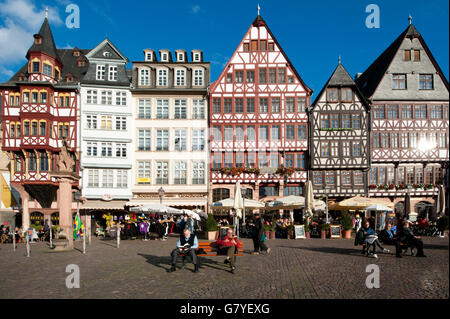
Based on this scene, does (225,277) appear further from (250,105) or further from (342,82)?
(342,82)

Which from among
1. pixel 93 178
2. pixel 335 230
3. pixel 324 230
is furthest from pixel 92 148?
pixel 335 230

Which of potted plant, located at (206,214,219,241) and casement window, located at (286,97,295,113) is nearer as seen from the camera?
potted plant, located at (206,214,219,241)

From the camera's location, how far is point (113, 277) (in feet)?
31.5

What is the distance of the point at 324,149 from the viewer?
32.2 metres

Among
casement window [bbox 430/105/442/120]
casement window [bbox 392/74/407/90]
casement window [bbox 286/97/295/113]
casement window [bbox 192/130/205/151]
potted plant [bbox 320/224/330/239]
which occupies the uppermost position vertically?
casement window [bbox 392/74/407/90]

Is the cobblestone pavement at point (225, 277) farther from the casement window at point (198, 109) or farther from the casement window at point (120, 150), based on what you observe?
the casement window at point (198, 109)

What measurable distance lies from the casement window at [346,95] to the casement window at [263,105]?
6754 millimetres

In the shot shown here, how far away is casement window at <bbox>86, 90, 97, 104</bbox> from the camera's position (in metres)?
32.2

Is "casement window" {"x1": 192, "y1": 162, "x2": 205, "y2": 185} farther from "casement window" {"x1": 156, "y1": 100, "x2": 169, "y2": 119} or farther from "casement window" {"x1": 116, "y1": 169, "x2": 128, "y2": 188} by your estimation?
"casement window" {"x1": 116, "y1": 169, "x2": 128, "y2": 188}

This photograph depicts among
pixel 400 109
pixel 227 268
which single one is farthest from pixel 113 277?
pixel 400 109

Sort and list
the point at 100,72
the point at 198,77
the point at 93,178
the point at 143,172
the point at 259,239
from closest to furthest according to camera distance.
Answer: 1. the point at 259,239
2. the point at 93,178
3. the point at 143,172
4. the point at 100,72
5. the point at 198,77

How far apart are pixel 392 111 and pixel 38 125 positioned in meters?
30.5

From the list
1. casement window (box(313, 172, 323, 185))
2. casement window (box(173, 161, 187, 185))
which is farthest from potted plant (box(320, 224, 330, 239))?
casement window (box(173, 161, 187, 185))
